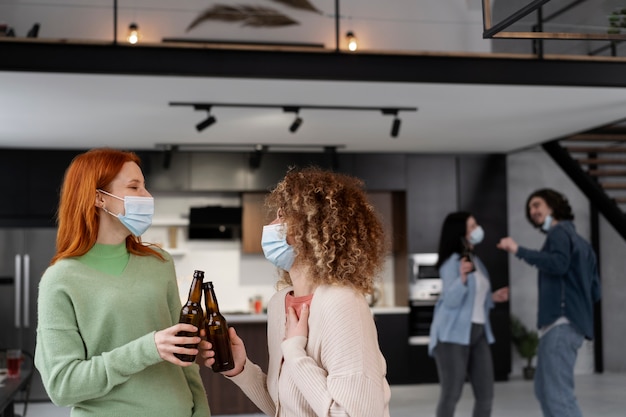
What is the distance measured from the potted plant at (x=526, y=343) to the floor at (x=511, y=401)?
18cm

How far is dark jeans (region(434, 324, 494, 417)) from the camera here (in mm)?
5387

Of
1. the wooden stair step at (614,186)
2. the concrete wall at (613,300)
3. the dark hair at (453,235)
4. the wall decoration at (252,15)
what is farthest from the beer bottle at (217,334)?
the concrete wall at (613,300)

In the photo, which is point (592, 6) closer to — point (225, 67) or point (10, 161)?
point (225, 67)

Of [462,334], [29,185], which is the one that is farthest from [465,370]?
[29,185]

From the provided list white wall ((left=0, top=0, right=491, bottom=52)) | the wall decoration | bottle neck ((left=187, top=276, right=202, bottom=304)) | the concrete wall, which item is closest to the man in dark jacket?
white wall ((left=0, top=0, right=491, bottom=52))

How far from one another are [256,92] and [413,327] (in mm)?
4320

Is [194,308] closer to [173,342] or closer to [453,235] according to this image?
[173,342]

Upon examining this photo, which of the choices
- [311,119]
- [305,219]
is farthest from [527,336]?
[305,219]

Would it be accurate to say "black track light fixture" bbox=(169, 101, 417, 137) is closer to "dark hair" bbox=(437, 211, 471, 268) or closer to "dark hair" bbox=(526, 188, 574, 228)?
"dark hair" bbox=(437, 211, 471, 268)

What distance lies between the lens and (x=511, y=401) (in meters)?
8.15

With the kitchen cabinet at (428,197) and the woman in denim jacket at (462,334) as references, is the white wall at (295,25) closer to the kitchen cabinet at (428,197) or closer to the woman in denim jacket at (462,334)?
the woman in denim jacket at (462,334)

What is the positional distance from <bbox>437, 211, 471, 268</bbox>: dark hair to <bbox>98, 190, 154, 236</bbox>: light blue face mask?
374cm

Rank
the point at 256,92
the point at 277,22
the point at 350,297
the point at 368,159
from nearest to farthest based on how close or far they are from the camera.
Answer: the point at 350,297
the point at 256,92
the point at 277,22
the point at 368,159

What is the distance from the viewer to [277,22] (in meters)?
→ 6.96
